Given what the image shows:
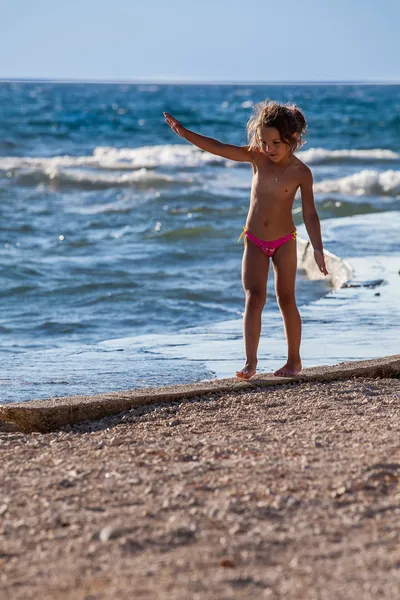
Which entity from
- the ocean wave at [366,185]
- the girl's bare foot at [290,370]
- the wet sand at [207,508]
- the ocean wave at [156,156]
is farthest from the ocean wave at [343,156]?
the wet sand at [207,508]

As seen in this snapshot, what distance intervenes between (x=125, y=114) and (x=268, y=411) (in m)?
43.9

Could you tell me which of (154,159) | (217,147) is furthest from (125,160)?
(217,147)

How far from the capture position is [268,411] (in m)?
3.92

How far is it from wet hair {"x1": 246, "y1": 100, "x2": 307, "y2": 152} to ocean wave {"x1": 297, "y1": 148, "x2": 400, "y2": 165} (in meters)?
19.9

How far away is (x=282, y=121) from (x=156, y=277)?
15.5 ft

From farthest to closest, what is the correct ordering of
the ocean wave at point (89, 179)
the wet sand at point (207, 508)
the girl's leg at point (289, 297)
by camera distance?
the ocean wave at point (89, 179)
the girl's leg at point (289, 297)
the wet sand at point (207, 508)

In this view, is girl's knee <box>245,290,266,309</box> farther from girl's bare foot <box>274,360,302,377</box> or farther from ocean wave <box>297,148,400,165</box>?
ocean wave <box>297,148,400,165</box>

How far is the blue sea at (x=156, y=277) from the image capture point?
5512mm

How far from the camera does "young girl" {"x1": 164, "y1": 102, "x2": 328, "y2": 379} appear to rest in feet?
14.6

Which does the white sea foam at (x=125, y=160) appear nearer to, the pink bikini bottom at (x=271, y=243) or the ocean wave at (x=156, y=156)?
the ocean wave at (x=156, y=156)

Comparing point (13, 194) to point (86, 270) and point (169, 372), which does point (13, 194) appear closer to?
point (86, 270)

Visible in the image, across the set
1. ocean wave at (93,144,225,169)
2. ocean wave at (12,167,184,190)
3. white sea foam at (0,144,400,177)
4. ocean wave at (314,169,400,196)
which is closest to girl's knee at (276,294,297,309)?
ocean wave at (314,169,400,196)

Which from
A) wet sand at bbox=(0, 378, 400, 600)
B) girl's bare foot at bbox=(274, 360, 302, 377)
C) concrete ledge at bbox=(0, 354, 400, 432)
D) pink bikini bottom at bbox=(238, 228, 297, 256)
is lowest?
wet sand at bbox=(0, 378, 400, 600)

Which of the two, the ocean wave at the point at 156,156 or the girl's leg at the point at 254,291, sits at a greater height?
the ocean wave at the point at 156,156
